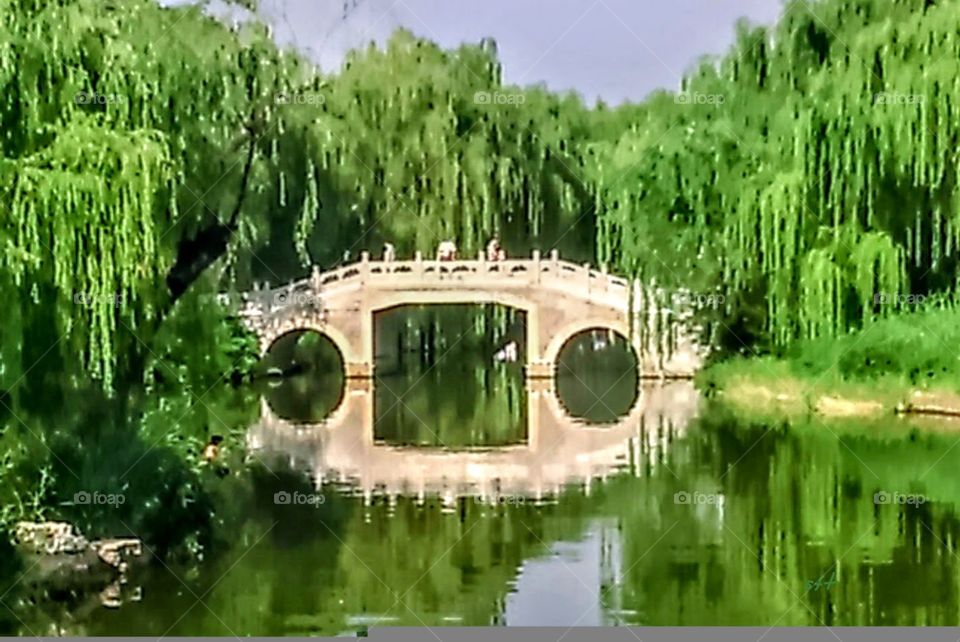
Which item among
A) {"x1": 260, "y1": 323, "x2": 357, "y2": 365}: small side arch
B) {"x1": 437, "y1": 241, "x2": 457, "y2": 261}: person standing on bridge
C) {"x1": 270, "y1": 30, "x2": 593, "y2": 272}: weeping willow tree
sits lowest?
{"x1": 260, "y1": 323, "x2": 357, "y2": 365}: small side arch

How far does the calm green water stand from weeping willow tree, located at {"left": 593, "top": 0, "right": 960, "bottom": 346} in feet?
1.15

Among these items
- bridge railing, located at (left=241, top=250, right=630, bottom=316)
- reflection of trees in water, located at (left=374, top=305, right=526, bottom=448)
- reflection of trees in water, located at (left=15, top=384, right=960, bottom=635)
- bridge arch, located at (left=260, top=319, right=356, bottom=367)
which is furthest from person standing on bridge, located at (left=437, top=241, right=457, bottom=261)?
reflection of trees in water, located at (left=15, top=384, right=960, bottom=635)

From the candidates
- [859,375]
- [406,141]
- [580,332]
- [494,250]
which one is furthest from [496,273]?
[859,375]

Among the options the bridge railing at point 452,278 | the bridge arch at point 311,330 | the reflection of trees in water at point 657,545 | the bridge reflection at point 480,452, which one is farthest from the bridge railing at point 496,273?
the reflection of trees in water at point 657,545

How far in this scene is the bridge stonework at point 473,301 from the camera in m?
3.99

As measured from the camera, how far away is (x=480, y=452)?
3.99m

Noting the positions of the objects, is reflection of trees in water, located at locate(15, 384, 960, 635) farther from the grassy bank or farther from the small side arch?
the small side arch

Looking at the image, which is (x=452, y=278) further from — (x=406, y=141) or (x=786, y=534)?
(x=786, y=534)

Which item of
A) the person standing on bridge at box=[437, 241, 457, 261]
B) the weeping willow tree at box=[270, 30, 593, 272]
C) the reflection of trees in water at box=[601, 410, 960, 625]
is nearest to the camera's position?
the reflection of trees in water at box=[601, 410, 960, 625]

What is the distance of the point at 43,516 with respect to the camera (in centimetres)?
381

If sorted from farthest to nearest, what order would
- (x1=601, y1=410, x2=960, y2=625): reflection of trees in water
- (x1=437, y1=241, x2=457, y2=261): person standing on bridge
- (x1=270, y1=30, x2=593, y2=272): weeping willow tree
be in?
(x1=437, y1=241, x2=457, y2=261): person standing on bridge
(x1=270, y1=30, x2=593, y2=272): weeping willow tree
(x1=601, y1=410, x2=960, y2=625): reflection of trees in water

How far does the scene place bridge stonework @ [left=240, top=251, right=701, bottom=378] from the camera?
399 cm

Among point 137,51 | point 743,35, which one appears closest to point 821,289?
point 743,35

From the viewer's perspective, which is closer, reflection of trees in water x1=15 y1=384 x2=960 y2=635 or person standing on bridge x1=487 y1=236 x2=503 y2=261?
reflection of trees in water x1=15 y1=384 x2=960 y2=635
